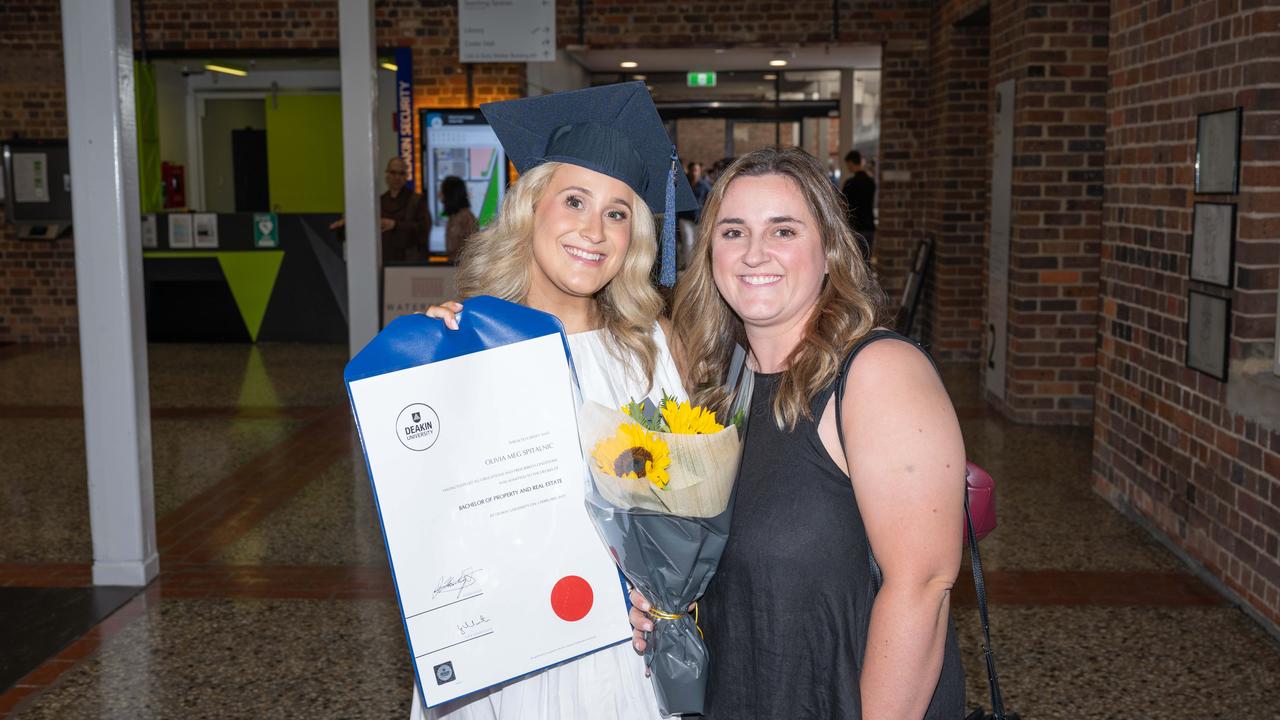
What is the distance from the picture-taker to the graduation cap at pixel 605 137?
220 centimetres

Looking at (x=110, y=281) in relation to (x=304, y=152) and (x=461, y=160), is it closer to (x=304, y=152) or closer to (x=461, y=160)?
(x=461, y=160)

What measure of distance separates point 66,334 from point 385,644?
9.28 metres

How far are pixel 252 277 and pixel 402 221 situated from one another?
6.82 feet

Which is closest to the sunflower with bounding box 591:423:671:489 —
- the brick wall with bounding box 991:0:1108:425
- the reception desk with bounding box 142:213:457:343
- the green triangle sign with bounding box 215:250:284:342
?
the brick wall with bounding box 991:0:1108:425

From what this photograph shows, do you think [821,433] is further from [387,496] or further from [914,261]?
[914,261]

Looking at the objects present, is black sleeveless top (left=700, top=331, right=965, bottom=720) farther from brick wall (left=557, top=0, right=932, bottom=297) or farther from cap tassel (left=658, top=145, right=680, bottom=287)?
brick wall (left=557, top=0, right=932, bottom=297)

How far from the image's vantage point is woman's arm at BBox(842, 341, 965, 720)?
169cm

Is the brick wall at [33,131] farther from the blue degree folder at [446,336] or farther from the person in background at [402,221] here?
the blue degree folder at [446,336]

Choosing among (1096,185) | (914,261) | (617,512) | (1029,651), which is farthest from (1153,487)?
(914,261)

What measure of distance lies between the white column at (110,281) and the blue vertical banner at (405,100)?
7203 mm

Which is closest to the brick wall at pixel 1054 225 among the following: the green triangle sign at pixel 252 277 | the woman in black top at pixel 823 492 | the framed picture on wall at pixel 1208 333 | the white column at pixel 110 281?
the framed picture on wall at pixel 1208 333

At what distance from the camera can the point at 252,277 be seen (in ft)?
39.4
